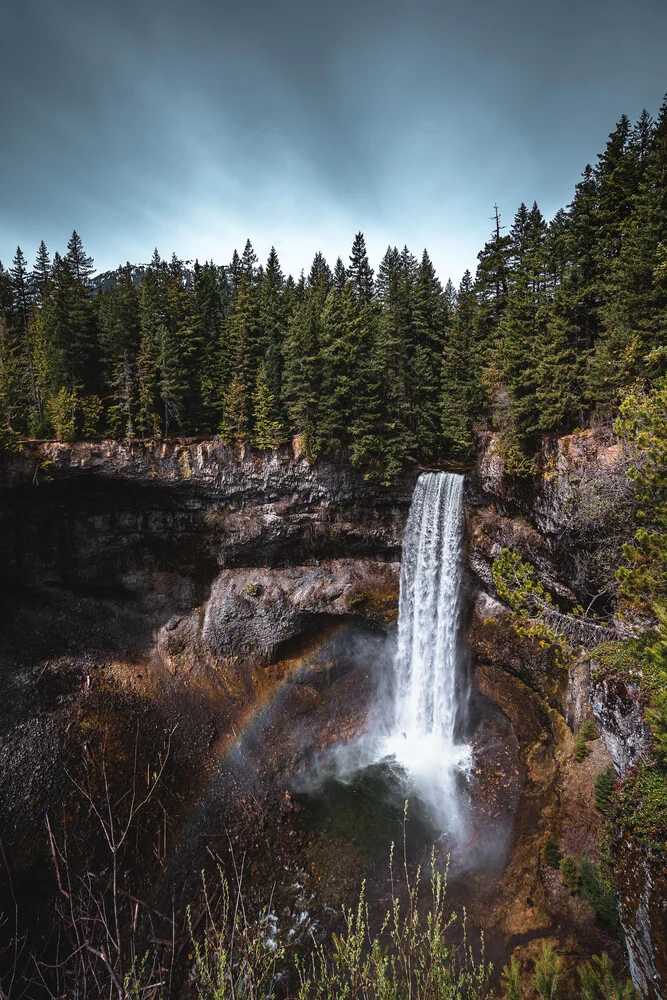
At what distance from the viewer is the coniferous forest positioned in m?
20.3

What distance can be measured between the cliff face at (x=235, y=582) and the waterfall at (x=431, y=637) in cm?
119

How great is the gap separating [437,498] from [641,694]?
14.4 meters

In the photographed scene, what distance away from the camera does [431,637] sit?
25266mm

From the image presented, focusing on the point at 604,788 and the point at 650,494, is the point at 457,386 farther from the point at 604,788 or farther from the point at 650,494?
the point at 604,788

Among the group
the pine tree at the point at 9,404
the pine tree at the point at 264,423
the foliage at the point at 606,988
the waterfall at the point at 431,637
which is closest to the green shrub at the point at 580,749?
the waterfall at the point at 431,637

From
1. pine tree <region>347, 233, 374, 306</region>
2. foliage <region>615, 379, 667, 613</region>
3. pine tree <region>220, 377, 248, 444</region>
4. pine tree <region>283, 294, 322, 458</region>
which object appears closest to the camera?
foliage <region>615, 379, 667, 613</region>

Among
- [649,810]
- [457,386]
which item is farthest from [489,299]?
[649,810]

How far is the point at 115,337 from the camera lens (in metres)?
29.1

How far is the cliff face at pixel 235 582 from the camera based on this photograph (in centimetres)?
2052

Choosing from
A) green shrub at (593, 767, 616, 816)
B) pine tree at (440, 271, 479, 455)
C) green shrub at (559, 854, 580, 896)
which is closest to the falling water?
pine tree at (440, 271, 479, 455)

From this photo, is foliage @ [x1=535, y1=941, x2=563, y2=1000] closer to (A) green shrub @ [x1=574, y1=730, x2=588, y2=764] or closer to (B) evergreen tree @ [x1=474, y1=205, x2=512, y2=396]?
(A) green shrub @ [x1=574, y1=730, x2=588, y2=764]

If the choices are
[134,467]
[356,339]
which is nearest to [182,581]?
[134,467]

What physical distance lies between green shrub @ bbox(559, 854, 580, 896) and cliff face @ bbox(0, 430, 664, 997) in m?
2.52

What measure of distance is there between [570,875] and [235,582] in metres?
19.7
